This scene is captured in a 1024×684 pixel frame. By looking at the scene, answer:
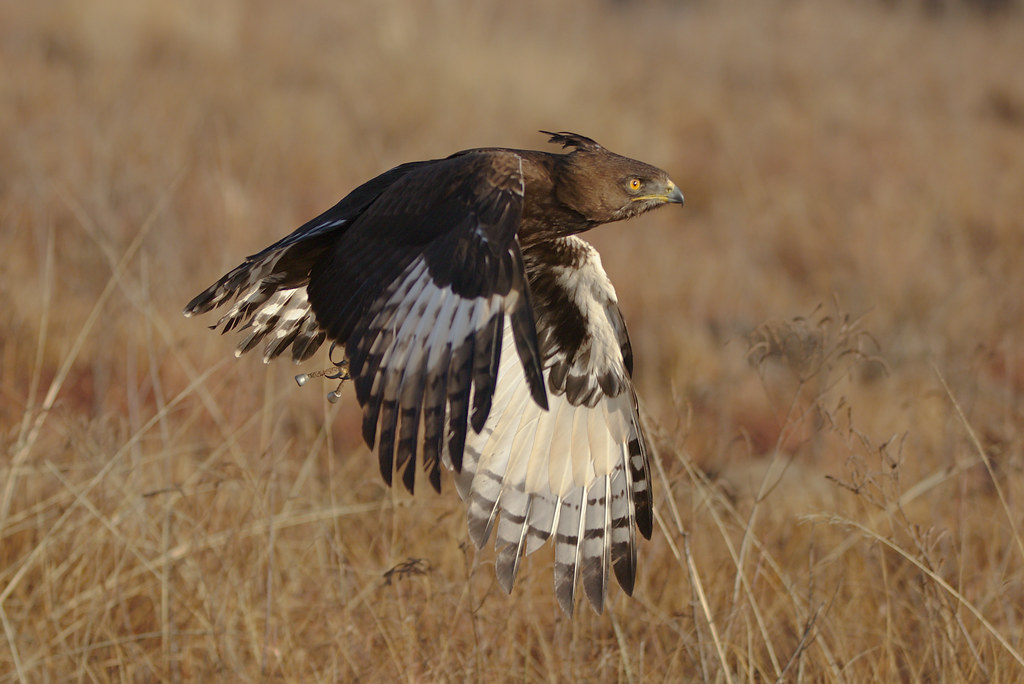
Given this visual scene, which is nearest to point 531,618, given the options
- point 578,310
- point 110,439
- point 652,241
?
point 578,310

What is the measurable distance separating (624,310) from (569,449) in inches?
145

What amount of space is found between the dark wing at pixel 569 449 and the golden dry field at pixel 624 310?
4.6 inches

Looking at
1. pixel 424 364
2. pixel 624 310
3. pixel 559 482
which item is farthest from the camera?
pixel 624 310

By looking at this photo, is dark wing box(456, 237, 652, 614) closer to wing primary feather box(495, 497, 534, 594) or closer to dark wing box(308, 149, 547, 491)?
wing primary feather box(495, 497, 534, 594)

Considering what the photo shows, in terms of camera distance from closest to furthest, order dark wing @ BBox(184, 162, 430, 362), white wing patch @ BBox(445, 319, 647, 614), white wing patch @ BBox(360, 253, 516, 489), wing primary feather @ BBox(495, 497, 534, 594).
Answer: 1. white wing patch @ BBox(360, 253, 516, 489)
2. dark wing @ BBox(184, 162, 430, 362)
3. wing primary feather @ BBox(495, 497, 534, 594)
4. white wing patch @ BBox(445, 319, 647, 614)

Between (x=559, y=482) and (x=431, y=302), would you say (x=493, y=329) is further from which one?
(x=559, y=482)

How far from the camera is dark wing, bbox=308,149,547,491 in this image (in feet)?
5.81

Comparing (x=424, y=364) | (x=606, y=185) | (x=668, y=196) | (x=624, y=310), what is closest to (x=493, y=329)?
(x=424, y=364)

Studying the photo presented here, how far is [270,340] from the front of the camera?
108 inches

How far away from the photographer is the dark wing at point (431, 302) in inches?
69.7

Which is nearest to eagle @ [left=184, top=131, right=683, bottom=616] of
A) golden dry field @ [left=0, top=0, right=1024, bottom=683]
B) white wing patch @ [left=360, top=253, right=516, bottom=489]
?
white wing patch @ [left=360, top=253, right=516, bottom=489]

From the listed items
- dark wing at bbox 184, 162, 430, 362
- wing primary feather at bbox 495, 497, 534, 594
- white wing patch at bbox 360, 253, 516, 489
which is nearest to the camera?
white wing patch at bbox 360, 253, 516, 489

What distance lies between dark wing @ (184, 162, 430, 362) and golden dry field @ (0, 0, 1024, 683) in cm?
22

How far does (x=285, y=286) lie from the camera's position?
8.37 ft
